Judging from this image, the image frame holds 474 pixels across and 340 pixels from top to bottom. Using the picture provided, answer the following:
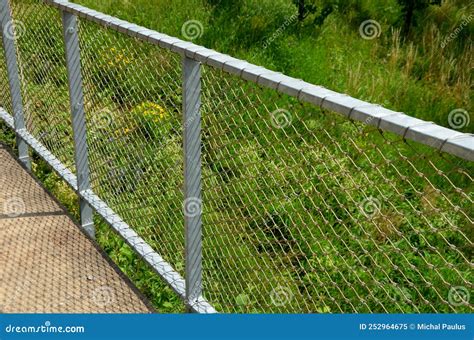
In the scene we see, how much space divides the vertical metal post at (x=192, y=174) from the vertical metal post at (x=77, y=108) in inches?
49.0

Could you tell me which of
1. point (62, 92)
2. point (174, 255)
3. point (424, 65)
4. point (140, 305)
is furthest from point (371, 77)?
point (140, 305)

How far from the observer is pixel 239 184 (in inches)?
172

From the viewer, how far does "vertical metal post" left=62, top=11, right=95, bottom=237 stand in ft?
11.6

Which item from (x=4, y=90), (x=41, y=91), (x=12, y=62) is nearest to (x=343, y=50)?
(x=41, y=91)

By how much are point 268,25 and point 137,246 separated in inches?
186

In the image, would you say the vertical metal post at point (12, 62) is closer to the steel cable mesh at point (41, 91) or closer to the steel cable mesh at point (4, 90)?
the steel cable mesh at point (41, 91)

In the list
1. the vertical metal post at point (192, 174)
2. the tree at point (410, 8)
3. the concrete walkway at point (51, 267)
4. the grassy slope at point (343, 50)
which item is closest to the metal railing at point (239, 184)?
the vertical metal post at point (192, 174)

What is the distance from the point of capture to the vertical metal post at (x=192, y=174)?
2518mm

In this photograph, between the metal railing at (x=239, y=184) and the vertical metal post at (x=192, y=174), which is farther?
the vertical metal post at (x=192, y=174)

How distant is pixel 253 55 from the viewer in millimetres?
6629

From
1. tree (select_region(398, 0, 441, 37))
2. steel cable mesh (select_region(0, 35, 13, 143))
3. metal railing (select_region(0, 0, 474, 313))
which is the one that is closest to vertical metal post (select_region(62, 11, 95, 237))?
metal railing (select_region(0, 0, 474, 313))

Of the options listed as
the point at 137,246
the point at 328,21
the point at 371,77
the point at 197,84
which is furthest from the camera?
the point at 328,21

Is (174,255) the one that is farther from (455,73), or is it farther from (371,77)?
(455,73)

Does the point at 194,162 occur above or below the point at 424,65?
above
